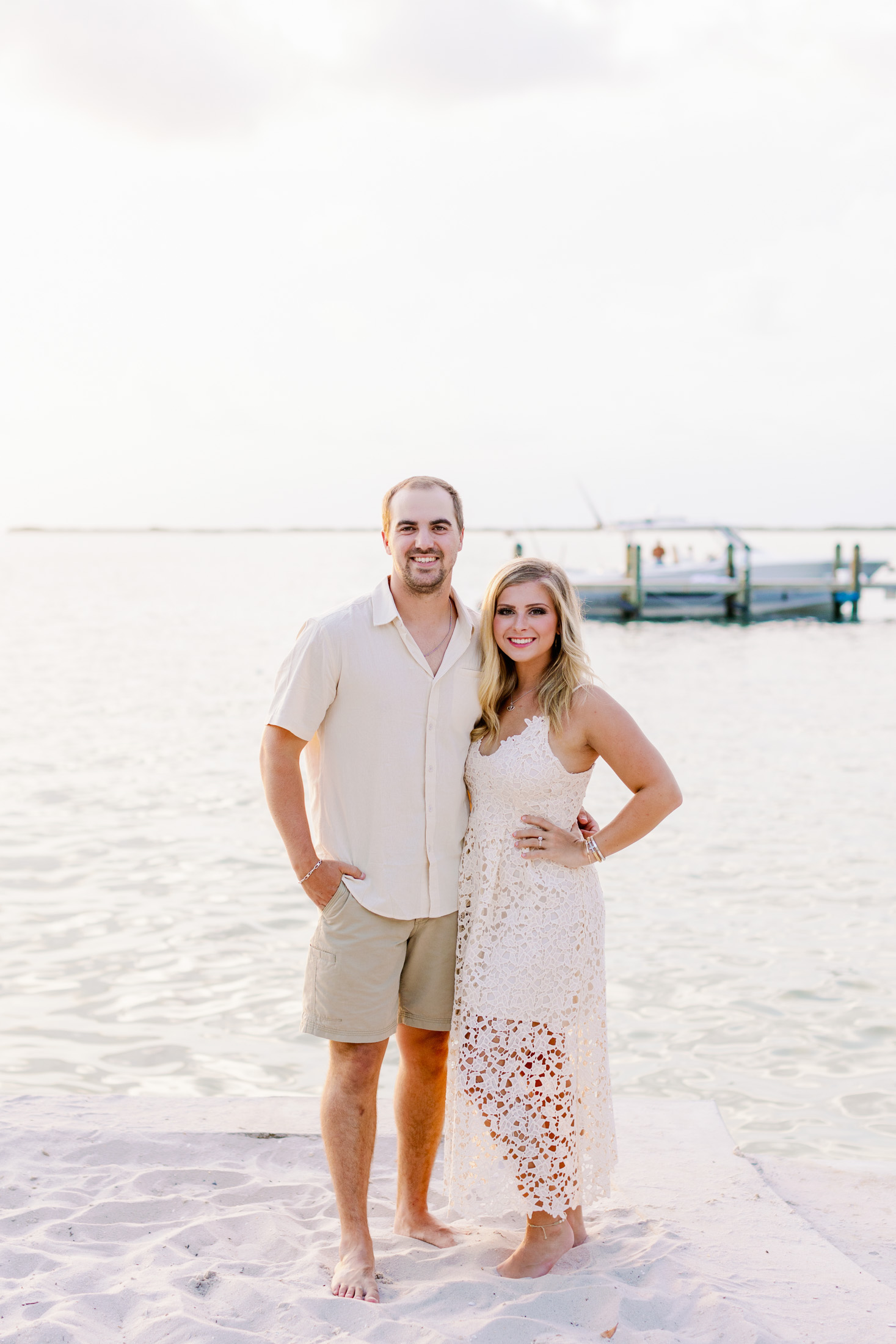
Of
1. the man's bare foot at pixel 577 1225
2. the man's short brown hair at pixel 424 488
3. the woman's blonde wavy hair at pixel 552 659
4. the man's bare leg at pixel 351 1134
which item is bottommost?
the man's bare foot at pixel 577 1225

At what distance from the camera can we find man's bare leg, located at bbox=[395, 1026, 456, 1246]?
11.5 feet

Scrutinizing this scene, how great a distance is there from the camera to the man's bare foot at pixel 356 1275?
307cm

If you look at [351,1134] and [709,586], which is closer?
[351,1134]

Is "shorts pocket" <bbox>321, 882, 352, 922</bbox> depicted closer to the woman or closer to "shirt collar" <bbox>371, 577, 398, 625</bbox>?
the woman

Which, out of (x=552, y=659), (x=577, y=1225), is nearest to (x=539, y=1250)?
(x=577, y=1225)

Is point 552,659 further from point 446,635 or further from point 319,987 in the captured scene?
point 319,987

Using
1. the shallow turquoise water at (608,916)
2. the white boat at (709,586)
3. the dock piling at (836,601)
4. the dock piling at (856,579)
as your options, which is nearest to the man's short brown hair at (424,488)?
the shallow turquoise water at (608,916)

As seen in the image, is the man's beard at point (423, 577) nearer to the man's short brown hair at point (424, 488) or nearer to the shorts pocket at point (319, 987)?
the man's short brown hair at point (424, 488)

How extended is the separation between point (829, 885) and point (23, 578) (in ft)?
256

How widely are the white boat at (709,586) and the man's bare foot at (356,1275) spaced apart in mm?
30471

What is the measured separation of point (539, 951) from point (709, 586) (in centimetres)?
3253

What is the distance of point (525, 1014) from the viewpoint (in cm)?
327

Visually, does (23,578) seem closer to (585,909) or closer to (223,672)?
(223,672)

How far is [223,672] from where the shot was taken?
23875 millimetres
